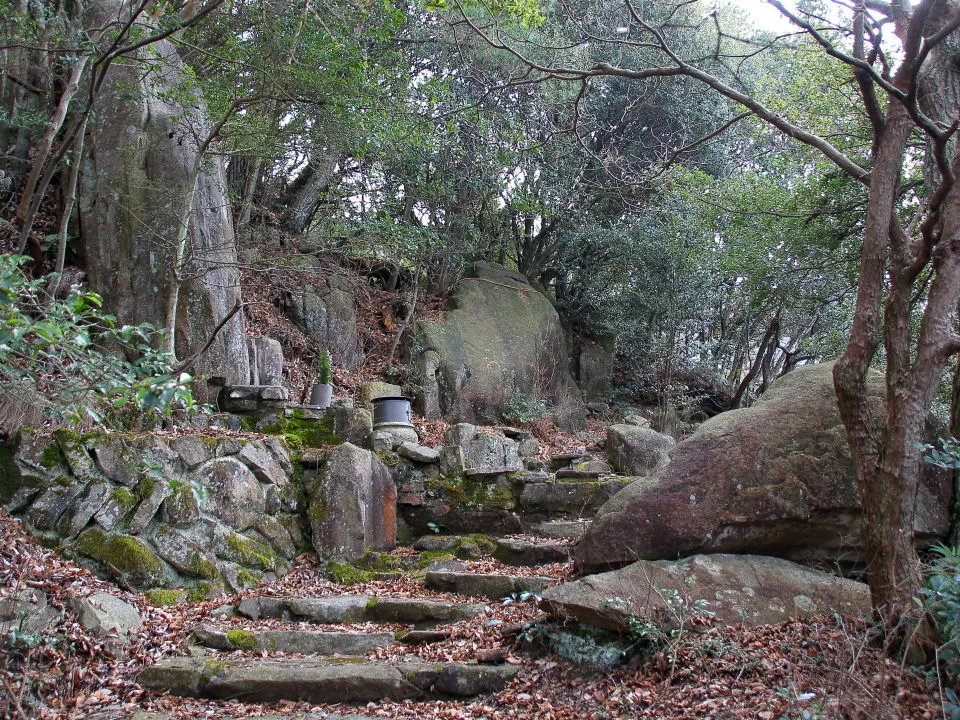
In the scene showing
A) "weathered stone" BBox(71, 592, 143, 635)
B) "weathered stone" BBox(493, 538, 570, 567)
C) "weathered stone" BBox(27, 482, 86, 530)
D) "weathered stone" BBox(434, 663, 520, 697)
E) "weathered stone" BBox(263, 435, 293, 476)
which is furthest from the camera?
"weathered stone" BBox(263, 435, 293, 476)

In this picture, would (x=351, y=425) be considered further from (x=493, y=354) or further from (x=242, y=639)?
(x=493, y=354)

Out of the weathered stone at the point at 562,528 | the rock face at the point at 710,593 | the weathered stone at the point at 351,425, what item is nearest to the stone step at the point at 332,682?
the rock face at the point at 710,593

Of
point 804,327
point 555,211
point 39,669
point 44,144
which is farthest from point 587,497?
point 804,327

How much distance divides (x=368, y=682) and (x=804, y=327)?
10.9 meters

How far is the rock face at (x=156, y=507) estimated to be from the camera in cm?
484

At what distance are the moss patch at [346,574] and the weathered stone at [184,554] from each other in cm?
100

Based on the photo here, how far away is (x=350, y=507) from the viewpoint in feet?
20.8

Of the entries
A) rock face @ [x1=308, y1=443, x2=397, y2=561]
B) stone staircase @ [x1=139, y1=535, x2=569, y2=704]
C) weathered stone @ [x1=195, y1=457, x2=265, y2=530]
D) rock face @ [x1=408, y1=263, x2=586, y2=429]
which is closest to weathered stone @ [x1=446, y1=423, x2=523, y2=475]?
rock face @ [x1=308, y1=443, x2=397, y2=561]

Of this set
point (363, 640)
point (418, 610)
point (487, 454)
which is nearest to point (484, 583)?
point (418, 610)

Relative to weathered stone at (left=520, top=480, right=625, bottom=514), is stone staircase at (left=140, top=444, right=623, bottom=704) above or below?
below

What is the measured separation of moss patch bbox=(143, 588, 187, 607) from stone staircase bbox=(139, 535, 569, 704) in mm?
325

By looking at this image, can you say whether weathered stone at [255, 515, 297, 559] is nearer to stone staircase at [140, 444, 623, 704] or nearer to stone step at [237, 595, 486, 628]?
stone staircase at [140, 444, 623, 704]

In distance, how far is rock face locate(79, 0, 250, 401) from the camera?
7648mm

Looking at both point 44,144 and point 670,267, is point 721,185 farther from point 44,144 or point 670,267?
point 44,144
